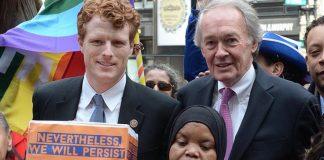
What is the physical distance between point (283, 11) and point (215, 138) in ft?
83.0

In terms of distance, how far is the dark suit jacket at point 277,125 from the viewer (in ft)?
9.56

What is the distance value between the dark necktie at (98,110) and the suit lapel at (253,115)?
0.68 m

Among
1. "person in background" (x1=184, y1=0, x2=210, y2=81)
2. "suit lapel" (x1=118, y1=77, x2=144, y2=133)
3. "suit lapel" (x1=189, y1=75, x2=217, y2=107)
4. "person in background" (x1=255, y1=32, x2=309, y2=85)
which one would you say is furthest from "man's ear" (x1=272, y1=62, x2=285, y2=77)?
"suit lapel" (x1=118, y1=77, x2=144, y2=133)

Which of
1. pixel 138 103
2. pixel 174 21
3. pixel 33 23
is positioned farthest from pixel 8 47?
pixel 174 21

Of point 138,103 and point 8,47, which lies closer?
point 138,103

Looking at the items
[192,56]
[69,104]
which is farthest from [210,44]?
[192,56]

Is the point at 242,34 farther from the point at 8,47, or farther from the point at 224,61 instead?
the point at 8,47

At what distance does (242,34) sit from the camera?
3012mm

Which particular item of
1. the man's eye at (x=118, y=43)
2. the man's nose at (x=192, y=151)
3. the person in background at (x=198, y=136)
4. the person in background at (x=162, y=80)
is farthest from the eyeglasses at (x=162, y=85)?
the man's nose at (x=192, y=151)

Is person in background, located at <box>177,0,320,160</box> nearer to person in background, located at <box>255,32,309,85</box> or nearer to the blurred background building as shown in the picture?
person in background, located at <box>255,32,309,85</box>

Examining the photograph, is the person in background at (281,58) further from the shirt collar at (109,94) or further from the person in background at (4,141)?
the person in background at (4,141)

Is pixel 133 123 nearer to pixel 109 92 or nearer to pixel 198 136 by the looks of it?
pixel 109 92

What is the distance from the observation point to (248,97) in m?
3.08

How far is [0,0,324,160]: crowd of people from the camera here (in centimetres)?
291
